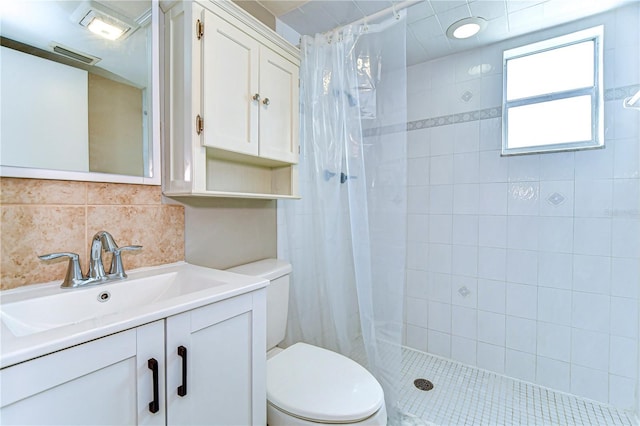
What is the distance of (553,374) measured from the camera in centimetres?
171

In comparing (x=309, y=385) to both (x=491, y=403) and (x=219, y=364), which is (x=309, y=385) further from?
(x=491, y=403)

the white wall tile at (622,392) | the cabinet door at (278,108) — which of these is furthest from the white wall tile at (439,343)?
the cabinet door at (278,108)

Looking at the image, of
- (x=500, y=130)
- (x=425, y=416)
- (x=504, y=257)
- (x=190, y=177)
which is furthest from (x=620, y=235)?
(x=190, y=177)

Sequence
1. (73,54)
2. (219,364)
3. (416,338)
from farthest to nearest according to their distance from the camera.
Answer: (416,338) → (73,54) → (219,364)

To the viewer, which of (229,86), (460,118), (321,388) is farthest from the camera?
(460,118)

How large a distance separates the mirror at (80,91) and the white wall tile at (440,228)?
68.3 inches

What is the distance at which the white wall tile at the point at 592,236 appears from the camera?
1561 millimetres

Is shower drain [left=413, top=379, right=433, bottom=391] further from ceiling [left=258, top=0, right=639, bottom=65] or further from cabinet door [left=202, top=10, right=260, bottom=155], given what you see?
ceiling [left=258, top=0, right=639, bottom=65]

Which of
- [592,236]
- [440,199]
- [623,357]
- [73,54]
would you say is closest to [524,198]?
[592,236]

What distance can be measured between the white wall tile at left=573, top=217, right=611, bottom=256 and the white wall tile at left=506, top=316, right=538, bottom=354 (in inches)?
20.4

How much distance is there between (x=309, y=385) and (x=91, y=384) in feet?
2.37

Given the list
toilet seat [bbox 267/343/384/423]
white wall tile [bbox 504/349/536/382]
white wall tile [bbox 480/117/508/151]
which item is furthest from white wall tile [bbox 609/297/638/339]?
toilet seat [bbox 267/343/384/423]

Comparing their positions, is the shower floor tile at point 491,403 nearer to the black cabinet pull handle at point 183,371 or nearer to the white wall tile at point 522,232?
the white wall tile at point 522,232

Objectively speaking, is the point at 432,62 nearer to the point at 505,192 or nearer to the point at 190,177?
the point at 505,192
